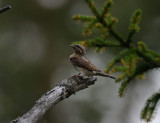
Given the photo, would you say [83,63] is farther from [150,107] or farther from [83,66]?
[150,107]

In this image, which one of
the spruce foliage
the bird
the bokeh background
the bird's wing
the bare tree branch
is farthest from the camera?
the bokeh background

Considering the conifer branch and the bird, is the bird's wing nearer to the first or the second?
the bird

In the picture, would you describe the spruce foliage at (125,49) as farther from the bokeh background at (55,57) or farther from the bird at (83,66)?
the bokeh background at (55,57)

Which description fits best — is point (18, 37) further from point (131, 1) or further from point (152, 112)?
point (152, 112)

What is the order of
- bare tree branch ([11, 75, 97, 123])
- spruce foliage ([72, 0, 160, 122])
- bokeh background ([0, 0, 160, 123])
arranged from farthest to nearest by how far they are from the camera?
bokeh background ([0, 0, 160, 123])
spruce foliage ([72, 0, 160, 122])
bare tree branch ([11, 75, 97, 123])

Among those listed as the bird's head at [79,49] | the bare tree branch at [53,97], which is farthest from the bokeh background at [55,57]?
the bare tree branch at [53,97]

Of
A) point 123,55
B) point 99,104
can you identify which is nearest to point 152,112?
point 123,55

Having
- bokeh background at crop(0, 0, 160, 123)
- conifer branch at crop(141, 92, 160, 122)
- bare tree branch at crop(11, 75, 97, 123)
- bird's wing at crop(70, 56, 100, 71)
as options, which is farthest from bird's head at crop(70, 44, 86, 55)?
bokeh background at crop(0, 0, 160, 123)

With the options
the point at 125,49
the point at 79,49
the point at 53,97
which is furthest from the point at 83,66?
the point at 53,97
